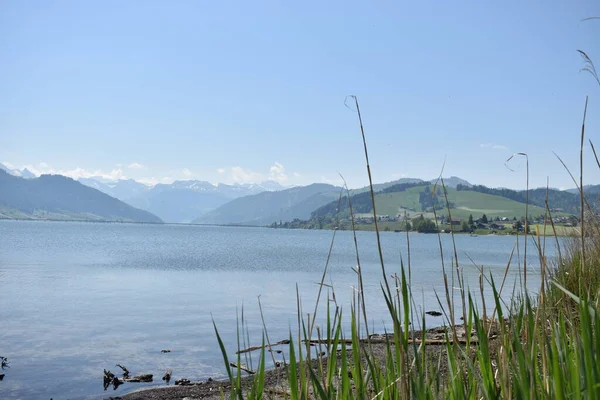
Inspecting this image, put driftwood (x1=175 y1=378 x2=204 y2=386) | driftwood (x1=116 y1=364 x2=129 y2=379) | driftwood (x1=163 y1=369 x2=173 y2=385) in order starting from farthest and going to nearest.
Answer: driftwood (x1=116 y1=364 x2=129 y2=379), driftwood (x1=163 y1=369 x2=173 y2=385), driftwood (x1=175 y1=378 x2=204 y2=386)

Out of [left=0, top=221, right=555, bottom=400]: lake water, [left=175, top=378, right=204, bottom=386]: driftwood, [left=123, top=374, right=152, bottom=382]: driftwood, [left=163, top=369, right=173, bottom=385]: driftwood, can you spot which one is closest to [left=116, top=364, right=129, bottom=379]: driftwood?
[left=123, top=374, right=152, bottom=382]: driftwood

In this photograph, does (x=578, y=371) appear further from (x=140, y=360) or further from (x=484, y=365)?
(x=140, y=360)

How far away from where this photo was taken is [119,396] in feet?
39.2

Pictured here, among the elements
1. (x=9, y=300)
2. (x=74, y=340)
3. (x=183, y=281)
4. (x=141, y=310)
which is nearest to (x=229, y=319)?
(x=141, y=310)

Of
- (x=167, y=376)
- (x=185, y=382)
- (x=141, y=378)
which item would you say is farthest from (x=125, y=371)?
(x=185, y=382)

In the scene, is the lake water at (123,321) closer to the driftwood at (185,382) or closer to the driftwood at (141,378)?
the driftwood at (141,378)

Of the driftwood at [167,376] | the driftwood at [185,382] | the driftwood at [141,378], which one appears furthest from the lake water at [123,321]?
the driftwood at [185,382]

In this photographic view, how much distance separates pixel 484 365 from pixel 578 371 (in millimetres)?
527

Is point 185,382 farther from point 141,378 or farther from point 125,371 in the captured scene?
point 125,371

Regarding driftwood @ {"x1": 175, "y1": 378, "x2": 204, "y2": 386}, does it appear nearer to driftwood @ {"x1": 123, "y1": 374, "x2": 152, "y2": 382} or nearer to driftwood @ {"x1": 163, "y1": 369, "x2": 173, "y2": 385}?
driftwood @ {"x1": 163, "y1": 369, "x2": 173, "y2": 385}

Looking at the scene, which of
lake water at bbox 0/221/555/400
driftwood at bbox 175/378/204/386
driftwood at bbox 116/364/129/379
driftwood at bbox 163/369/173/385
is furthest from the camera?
lake water at bbox 0/221/555/400

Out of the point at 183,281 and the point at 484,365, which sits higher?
the point at 484,365

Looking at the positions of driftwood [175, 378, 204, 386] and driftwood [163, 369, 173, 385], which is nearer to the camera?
driftwood [175, 378, 204, 386]

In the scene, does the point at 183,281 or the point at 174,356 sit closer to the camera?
the point at 174,356
